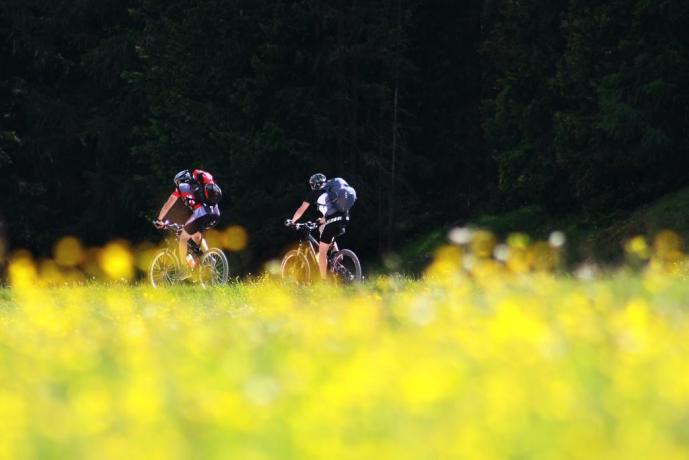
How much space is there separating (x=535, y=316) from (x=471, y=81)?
30402mm

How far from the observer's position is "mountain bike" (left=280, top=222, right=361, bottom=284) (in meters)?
18.6

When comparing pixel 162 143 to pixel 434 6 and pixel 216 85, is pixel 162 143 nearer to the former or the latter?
pixel 216 85

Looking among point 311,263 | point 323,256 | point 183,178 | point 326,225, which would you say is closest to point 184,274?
point 183,178

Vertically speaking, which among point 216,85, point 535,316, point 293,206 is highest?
point 535,316

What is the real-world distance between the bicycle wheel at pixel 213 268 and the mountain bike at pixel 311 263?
0.79m

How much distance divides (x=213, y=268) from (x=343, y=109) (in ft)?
51.9

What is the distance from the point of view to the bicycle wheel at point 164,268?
63.3 ft

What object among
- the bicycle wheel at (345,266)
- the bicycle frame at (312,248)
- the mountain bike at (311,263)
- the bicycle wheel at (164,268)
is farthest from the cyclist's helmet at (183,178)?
the bicycle wheel at (345,266)

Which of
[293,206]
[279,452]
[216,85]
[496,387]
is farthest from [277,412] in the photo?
[216,85]

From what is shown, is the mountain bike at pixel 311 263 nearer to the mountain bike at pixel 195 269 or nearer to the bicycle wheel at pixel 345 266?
the bicycle wheel at pixel 345 266

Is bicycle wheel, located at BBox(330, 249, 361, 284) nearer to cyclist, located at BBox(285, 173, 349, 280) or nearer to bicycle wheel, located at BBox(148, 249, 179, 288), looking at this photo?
cyclist, located at BBox(285, 173, 349, 280)

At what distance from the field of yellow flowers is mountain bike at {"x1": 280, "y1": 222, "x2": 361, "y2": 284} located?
1025 centimetres

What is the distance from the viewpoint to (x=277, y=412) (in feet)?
16.4

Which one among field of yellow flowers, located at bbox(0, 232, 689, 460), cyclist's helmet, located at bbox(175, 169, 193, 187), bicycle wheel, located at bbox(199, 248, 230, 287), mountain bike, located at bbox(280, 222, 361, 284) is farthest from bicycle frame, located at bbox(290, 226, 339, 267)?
field of yellow flowers, located at bbox(0, 232, 689, 460)
